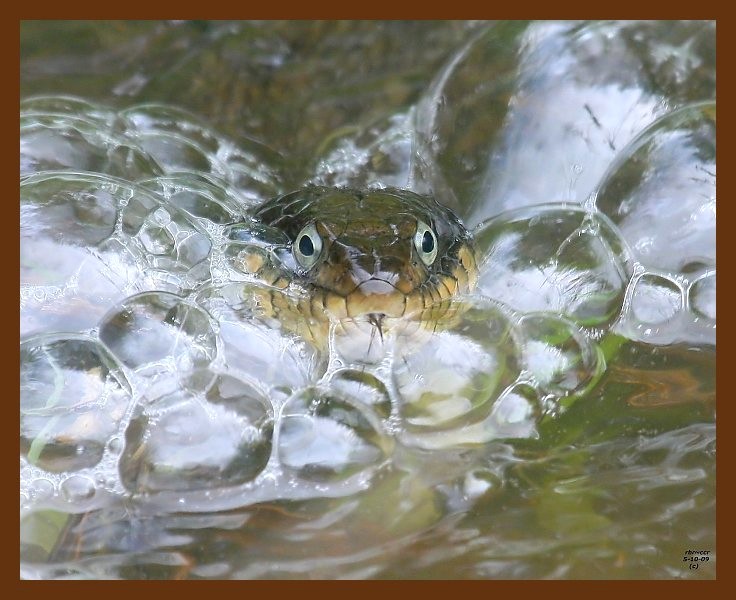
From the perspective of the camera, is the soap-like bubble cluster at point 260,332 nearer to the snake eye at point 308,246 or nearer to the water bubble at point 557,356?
Result: the water bubble at point 557,356

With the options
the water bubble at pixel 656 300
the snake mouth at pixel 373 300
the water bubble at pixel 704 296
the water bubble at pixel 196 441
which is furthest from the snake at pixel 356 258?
the water bubble at pixel 704 296

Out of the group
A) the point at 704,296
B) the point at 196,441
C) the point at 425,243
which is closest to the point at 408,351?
the point at 425,243

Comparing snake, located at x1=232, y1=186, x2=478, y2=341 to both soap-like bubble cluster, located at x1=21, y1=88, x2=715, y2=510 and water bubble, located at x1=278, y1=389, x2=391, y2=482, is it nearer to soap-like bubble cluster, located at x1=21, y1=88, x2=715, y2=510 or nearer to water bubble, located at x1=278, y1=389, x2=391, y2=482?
soap-like bubble cluster, located at x1=21, y1=88, x2=715, y2=510

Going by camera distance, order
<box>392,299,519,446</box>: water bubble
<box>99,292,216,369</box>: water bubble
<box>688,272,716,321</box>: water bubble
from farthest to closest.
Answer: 1. <box>688,272,716,321</box>: water bubble
2. <box>392,299,519,446</box>: water bubble
3. <box>99,292,216,369</box>: water bubble

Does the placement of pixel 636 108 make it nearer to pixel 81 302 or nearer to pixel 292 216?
pixel 292 216

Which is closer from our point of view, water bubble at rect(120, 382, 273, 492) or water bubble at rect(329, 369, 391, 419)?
water bubble at rect(120, 382, 273, 492)


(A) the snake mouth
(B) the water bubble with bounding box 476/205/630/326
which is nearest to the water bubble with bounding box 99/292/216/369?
(A) the snake mouth

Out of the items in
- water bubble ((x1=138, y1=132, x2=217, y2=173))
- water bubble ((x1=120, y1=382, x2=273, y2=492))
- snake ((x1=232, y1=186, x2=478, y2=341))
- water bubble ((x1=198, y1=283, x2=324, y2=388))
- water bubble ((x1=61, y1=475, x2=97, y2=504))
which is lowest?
water bubble ((x1=61, y1=475, x2=97, y2=504))

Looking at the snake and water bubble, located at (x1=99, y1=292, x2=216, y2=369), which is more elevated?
the snake

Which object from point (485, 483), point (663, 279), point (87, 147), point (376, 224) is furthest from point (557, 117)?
point (87, 147)
